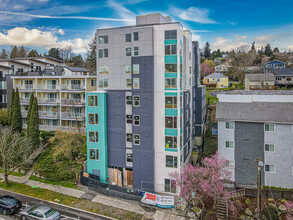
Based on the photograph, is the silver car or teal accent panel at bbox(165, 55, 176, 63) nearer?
the silver car

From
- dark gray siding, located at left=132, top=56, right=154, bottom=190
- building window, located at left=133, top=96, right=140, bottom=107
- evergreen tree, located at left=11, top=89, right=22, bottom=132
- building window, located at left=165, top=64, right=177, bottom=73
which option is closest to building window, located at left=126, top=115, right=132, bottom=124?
dark gray siding, located at left=132, top=56, right=154, bottom=190

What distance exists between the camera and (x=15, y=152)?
30.9 m

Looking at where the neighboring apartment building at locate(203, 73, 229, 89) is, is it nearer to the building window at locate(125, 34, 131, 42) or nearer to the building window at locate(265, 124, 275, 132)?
the building window at locate(265, 124, 275, 132)

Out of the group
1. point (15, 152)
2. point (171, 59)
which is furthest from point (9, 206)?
point (171, 59)

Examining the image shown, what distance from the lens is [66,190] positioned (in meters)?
28.8

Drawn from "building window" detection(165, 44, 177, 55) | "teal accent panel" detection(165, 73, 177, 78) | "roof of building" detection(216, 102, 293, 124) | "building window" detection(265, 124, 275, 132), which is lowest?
"building window" detection(265, 124, 275, 132)

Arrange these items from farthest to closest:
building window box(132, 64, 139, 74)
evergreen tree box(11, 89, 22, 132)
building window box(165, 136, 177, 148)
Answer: evergreen tree box(11, 89, 22, 132)
building window box(132, 64, 139, 74)
building window box(165, 136, 177, 148)

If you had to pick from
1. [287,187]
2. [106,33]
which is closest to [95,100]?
[106,33]

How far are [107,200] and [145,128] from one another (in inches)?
368

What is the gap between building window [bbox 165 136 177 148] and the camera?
27.1 meters

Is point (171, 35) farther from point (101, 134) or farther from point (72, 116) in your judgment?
point (72, 116)

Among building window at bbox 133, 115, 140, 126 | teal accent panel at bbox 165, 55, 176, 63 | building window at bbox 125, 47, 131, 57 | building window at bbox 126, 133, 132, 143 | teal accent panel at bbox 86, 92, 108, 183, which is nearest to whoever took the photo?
teal accent panel at bbox 165, 55, 176, 63

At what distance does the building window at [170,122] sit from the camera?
27.1m

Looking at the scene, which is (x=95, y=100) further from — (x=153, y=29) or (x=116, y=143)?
(x=153, y=29)
